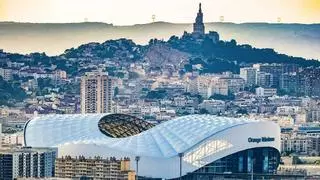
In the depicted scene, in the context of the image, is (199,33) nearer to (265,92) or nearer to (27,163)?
(265,92)

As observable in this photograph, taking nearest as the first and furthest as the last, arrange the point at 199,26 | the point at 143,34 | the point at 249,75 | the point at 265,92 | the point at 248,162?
the point at 248,162 < the point at 265,92 < the point at 249,75 < the point at 199,26 < the point at 143,34

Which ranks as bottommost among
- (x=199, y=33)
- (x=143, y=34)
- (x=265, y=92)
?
(x=265, y=92)

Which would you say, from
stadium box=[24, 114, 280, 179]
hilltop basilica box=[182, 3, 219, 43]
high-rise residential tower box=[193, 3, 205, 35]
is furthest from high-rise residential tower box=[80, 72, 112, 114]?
stadium box=[24, 114, 280, 179]

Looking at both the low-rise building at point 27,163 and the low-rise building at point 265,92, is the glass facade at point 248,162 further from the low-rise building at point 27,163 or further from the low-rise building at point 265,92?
the low-rise building at point 265,92

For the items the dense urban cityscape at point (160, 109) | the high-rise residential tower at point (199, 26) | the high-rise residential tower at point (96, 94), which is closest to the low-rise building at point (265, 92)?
the dense urban cityscape at point (160, 109)

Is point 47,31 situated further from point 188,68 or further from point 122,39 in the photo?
point 188,68

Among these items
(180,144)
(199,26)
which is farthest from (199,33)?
(180,144)

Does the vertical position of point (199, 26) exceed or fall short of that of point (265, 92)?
it exceeds it
